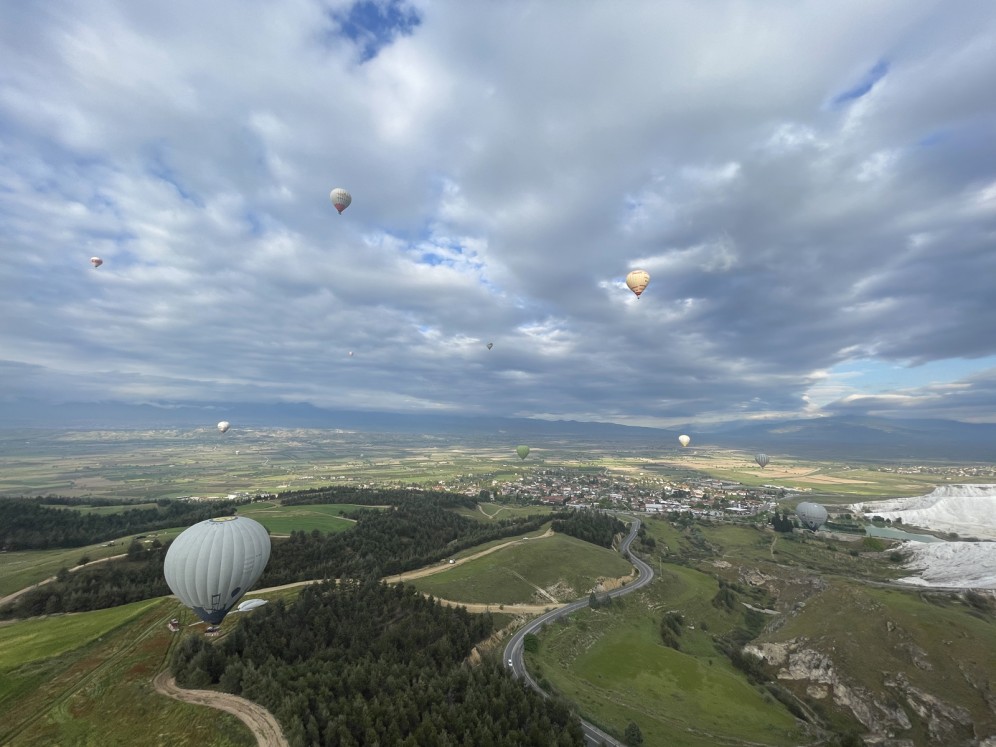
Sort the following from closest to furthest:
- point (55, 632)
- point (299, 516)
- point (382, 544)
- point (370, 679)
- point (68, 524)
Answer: point (370, 679) → point (55, 632) → point (382, 544) → point (68, 524) → point (299, 516)

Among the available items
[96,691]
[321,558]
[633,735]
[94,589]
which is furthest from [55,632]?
[633,735]

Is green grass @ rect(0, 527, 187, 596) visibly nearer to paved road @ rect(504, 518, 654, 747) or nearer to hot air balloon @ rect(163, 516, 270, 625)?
hot air balloon @ rect(163, 516, 270, 625)

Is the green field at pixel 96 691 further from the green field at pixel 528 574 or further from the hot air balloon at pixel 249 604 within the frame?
the green field at pixel 528 574

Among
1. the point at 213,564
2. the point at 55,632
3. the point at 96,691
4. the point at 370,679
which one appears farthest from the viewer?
the point at 55,632

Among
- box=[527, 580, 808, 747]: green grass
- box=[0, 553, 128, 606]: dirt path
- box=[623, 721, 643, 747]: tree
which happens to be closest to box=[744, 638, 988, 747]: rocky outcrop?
box=[527, 580, 808, 747]: green grass

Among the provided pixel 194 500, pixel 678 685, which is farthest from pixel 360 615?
pixel 194 500

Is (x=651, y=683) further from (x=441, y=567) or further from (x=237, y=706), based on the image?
(x=237, y=706)
